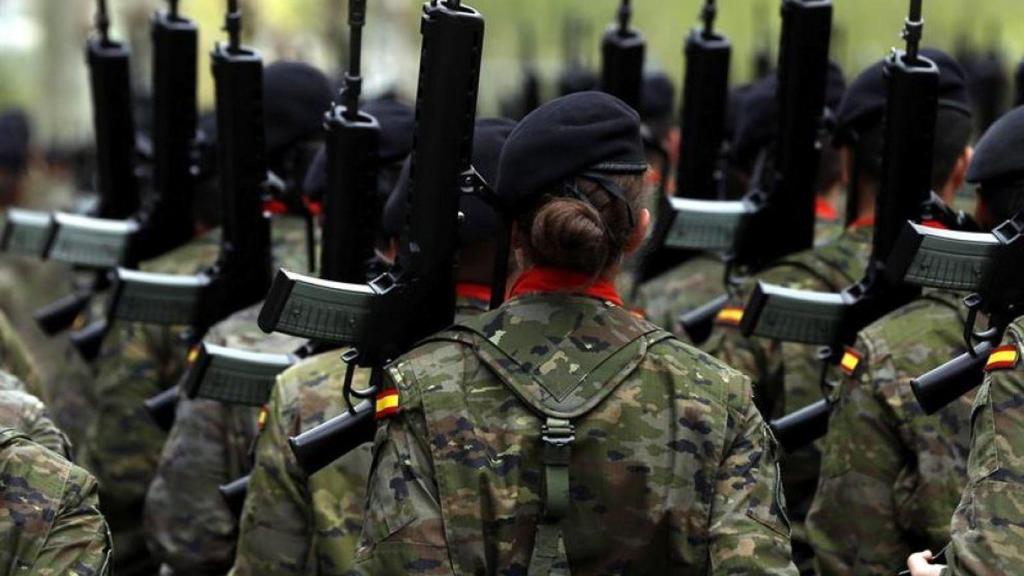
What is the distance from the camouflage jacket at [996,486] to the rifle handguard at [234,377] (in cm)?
210

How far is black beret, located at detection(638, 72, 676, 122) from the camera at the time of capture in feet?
32.5

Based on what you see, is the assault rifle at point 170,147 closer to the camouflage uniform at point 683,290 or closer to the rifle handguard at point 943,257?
the camouflage uniform at point 683,290

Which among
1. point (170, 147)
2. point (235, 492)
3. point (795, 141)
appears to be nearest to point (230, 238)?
point (235, 492)

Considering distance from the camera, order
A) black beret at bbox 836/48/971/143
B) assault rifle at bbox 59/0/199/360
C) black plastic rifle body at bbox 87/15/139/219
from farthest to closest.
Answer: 1. black plastic rifle body at bbox 87/15/139/219
2. assault rifle at bbox 59/0/199/360
3. black beret at bbox 836/48/971/143

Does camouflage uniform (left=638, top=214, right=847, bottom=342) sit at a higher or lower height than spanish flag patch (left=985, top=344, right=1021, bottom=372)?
lower

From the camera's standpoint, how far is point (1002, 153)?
4.53 metres

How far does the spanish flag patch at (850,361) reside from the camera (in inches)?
195

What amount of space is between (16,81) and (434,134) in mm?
21442

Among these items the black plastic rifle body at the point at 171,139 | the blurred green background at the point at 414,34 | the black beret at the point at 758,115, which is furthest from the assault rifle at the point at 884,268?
the blurred green background at the point at 414,34

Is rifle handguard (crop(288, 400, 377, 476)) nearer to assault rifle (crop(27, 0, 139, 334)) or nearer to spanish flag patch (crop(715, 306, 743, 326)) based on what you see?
spanish flag patch (crop(715, 306, 743, 326))

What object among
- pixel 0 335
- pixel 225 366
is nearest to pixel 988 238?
pixel 225 366

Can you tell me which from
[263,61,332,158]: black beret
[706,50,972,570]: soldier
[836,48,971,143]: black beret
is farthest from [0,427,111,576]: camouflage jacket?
[836,48,971,143]: black beret

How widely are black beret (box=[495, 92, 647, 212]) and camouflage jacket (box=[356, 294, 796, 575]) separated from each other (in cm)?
26

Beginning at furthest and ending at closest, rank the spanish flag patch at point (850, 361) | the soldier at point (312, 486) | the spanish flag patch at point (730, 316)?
the spanish flag patch at point (730, 316), the spanish flag patch at point (850, 361), the soldier at point (312, 486)
